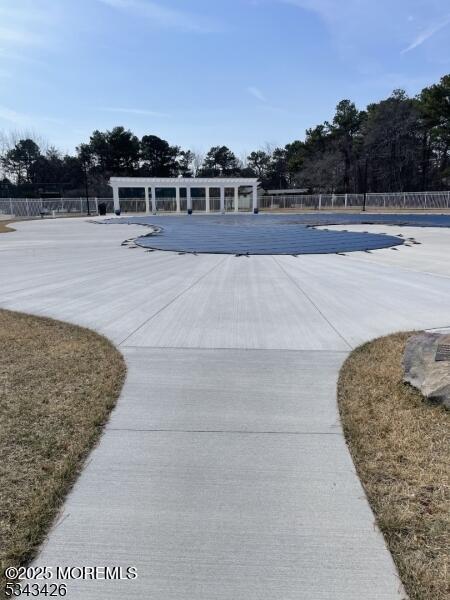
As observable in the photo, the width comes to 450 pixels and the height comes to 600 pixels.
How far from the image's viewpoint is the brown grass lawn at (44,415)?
7.24 ft

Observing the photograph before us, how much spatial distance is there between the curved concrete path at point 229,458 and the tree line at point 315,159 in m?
54.3

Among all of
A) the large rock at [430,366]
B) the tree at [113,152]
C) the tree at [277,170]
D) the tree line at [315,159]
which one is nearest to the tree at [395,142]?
the tree line at [315,159]

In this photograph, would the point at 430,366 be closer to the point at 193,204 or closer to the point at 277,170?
the point at 193,204

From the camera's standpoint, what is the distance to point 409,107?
5781 centimetres

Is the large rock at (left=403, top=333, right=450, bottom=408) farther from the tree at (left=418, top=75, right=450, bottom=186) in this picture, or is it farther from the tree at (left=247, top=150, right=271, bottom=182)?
the tree at (left=247, top=150, right=271, bottom=182)

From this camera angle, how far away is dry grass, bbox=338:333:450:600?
1935 millimetres

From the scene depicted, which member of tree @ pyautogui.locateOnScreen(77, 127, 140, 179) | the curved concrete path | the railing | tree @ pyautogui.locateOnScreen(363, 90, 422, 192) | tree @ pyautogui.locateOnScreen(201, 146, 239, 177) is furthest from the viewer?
tree @ pyautogui.locateOnScreen(201, 146, 239, 177)

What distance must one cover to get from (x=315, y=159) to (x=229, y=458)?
243 ft

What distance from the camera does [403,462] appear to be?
266cm

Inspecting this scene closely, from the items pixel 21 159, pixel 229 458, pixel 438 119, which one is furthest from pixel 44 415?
pixel 21 159

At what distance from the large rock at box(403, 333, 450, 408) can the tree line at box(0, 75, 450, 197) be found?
56.5 metres

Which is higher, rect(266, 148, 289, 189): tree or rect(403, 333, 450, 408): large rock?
rect(266, 148, 289, 189): tree

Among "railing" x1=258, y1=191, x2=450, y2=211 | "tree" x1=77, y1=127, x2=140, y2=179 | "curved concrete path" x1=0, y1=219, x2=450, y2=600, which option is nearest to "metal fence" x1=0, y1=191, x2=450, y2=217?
"railing" x1=258, y1=191, x2=450, y2=211

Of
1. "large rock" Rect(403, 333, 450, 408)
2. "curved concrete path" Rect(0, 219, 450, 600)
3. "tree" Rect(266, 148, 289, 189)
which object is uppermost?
"tree" Rect(266, 148, 289, 189)
